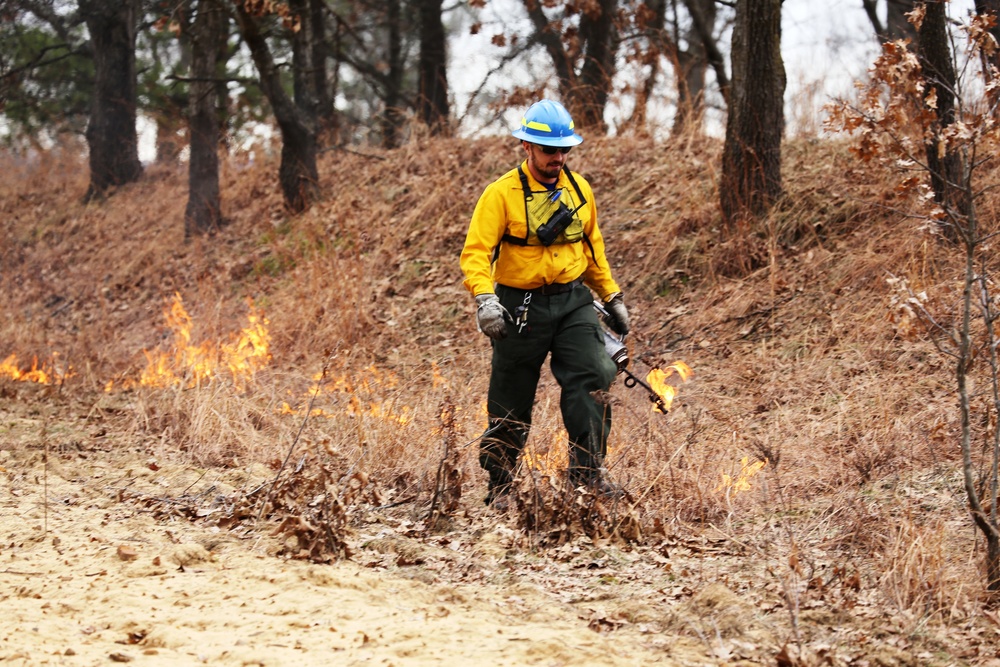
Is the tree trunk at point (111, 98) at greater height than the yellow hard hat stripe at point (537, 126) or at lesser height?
greater

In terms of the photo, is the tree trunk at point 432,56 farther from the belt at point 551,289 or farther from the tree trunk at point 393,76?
the belt at point 551,289

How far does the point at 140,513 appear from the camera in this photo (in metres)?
5.43

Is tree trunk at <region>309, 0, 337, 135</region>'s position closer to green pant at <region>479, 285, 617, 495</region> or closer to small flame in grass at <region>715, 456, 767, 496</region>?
green pant at <region>479, 285, 617, 495</region>

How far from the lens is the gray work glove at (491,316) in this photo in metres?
5.28

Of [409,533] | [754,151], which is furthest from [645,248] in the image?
[409,533]

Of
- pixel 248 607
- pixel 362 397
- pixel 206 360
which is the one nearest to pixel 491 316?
pixel 248 607

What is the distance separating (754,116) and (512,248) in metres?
4.66

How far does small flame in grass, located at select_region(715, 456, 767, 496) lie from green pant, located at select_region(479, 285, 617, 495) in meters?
0.66

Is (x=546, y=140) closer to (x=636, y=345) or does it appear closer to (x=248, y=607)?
(x=248, y=607)

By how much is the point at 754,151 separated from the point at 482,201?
4.69 metres

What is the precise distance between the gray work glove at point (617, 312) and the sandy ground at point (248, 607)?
1.54 meters

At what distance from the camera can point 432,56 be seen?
17.0 meters

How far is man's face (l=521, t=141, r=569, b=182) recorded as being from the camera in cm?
548

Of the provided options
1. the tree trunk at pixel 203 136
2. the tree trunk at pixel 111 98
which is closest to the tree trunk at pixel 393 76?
the tree trunk at pixel 203 136
